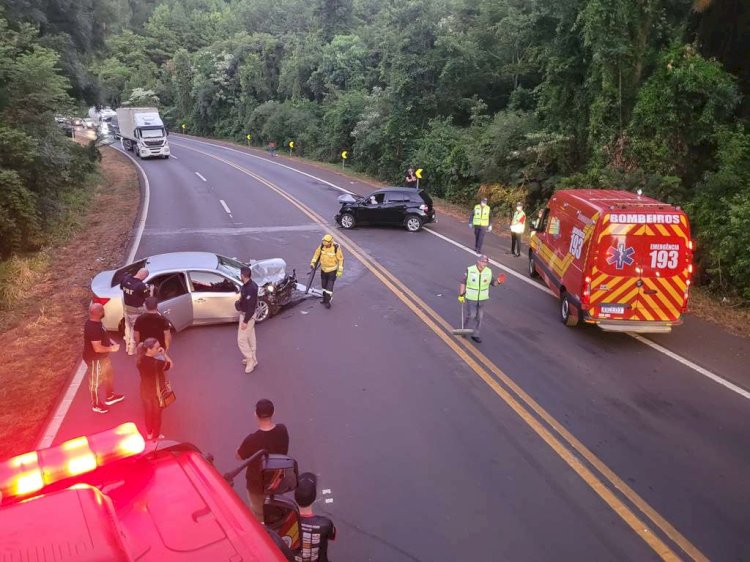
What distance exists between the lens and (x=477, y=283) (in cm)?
1030

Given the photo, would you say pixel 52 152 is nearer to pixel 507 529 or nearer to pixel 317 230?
pixel 317 230

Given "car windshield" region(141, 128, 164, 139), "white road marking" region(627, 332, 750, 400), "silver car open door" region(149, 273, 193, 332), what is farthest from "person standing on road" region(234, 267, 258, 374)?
"car windshield" region(141, 128, 164, 139)

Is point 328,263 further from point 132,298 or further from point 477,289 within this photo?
point 132,298

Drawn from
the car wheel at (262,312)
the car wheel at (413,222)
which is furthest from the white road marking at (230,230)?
the car wheel at (262,312)

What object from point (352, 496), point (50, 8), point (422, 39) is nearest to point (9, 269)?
point (352, 496)

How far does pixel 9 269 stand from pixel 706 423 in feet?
49.6

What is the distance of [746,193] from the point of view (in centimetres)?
1312

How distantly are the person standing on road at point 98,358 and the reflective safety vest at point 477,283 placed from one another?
5668mm

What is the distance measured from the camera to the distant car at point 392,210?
1953 centimetres

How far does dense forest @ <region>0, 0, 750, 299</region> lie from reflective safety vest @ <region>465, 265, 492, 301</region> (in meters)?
5.87

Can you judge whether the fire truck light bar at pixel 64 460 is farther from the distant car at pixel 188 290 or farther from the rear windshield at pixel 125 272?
the rear windshield at pixel 125 272

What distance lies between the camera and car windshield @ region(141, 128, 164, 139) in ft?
133

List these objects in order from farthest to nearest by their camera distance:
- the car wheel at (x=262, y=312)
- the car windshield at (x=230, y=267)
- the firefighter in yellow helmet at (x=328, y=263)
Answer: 1. the firefighter in yellow helmet at (x=328, y=263)
2. the car wheel at (x=262, y=312)
3. the car windshield at (x=230, y=267)

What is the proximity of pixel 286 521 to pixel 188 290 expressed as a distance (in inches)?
282
